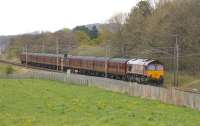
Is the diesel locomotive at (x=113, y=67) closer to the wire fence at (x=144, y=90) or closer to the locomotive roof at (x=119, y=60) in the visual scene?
the locomotive roof at (x=119, y=60)

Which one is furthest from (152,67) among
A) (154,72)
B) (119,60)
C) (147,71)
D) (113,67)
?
(113,67)

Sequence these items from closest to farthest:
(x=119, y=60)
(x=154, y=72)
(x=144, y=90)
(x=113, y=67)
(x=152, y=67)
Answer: (x=144, y=90) → (x=154, y=72) → (x=152, y=67) → (x=119, y=60) → (x=113, y=67)

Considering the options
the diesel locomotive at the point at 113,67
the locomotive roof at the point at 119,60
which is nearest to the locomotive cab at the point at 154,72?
the diesel locomotive at the point at 113,67

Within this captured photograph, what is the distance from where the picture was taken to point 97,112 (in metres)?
27.8

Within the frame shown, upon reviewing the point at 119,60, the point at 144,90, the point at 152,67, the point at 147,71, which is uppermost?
the point at 119,60

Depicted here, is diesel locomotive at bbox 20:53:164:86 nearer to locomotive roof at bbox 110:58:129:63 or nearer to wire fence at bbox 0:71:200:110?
locomotive roof at bbox 110:58:129:63

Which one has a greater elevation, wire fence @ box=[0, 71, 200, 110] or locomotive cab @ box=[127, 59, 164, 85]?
locomotive cab @ box=[127, 59, 164, 85]

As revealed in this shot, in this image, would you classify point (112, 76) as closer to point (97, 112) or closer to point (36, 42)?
point (97, 112)

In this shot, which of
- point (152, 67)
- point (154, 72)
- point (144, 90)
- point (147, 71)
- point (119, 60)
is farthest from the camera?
point (119, 60)

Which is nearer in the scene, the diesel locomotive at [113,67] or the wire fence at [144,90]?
the wire fence at [144,90]

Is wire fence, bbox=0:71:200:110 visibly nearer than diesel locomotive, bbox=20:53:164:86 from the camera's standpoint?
Yes

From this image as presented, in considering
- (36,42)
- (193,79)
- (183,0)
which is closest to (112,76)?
(193,79)

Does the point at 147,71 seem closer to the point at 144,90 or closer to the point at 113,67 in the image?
the point at 113,67

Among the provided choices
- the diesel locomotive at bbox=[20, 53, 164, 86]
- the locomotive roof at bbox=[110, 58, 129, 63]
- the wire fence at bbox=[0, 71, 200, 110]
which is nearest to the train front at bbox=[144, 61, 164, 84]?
the diesel locomotive at bbox=[20, 53, 164, 86]
